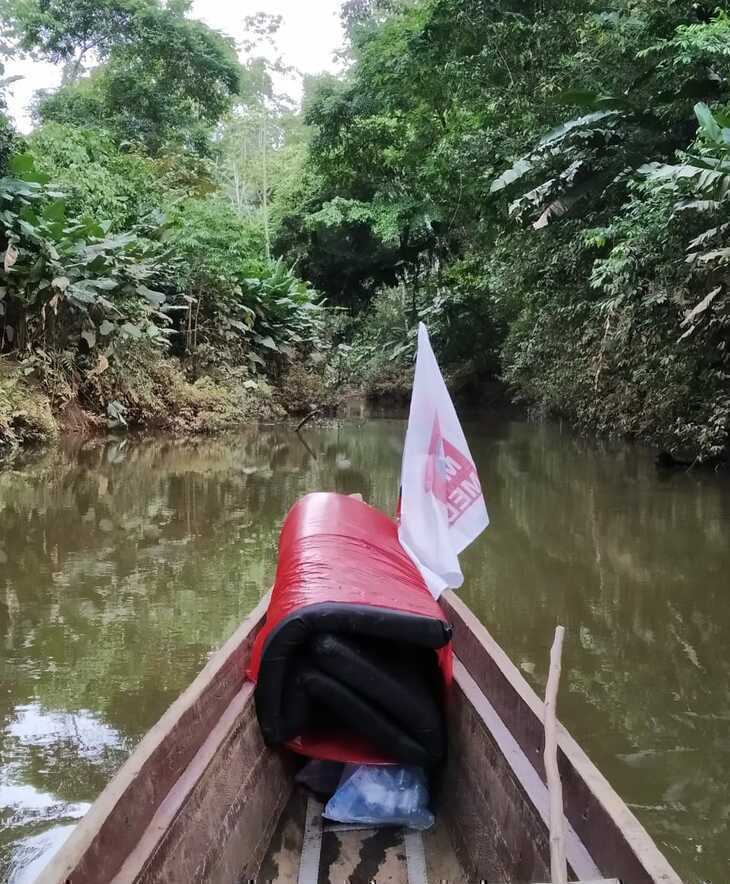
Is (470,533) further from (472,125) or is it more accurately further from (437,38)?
(472,125)

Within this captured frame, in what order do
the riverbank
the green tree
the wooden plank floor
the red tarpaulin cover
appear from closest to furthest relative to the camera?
1. the wooden plank floor
2. the red tarpaulin cover
3. the riverbank
4. the green tree

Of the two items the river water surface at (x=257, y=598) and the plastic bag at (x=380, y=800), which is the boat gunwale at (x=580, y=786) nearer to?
the plastic bag at (x=380, y=800)

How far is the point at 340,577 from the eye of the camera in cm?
266

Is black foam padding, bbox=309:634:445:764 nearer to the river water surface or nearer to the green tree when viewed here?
the river water surface

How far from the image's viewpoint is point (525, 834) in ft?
6.43

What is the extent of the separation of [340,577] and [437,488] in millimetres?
604

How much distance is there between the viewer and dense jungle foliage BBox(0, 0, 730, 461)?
364 inches


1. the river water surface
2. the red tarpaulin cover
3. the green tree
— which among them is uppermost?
the green tree

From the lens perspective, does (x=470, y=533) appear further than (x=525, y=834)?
Yes

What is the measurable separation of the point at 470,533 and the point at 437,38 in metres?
12.4

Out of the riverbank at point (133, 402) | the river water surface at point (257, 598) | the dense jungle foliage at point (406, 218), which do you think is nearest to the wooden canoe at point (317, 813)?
the river water surface at point (257, 598)

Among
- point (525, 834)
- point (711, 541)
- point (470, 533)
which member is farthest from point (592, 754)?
point (711, 541)

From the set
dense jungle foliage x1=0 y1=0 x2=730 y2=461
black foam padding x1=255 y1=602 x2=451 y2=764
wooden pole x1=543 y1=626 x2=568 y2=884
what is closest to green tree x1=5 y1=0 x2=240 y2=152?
dense jungle foliage x1=0 y1=0 x2=730 y2=461

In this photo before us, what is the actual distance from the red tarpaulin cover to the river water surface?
0.85m
